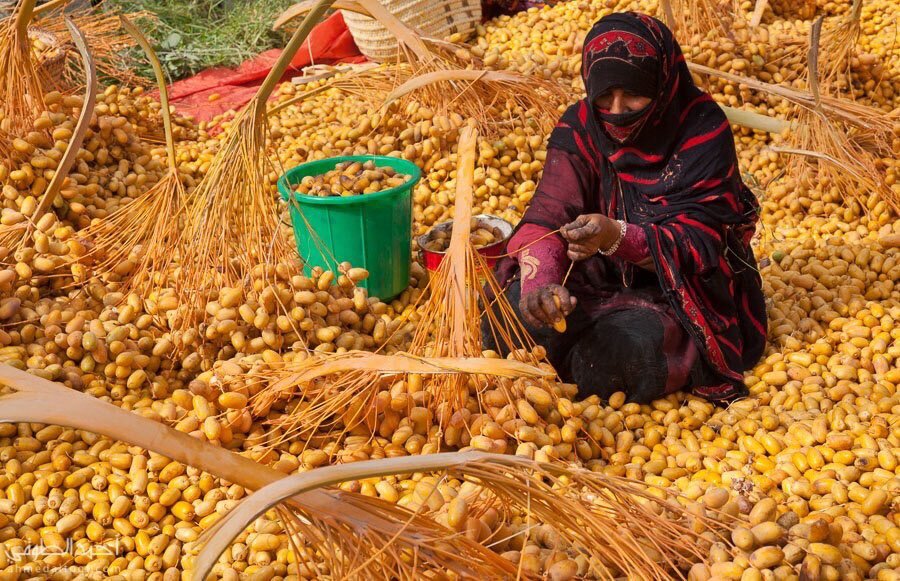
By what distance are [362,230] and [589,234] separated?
3.91 ft

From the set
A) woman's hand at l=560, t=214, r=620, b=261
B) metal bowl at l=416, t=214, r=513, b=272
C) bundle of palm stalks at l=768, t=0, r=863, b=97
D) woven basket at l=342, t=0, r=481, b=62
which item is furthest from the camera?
woven basket at l=342, t=0, r=481, b=62

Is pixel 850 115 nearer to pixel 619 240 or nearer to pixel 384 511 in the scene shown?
pixel 619 240

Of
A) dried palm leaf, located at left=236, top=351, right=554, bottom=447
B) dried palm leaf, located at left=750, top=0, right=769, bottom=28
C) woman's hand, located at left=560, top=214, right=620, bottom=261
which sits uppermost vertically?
dried palm leaf, located at left=750, top=0, right=769, bottom=28

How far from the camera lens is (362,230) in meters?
3.23

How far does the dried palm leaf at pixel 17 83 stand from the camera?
3.36m

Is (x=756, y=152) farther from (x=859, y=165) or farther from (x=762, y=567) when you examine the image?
(x=762, y=567)

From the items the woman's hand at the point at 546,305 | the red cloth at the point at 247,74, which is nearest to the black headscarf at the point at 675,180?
the woman's hand at the point at 546,305

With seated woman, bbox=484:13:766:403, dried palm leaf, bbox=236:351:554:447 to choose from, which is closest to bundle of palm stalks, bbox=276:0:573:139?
seated woman, bbox=484:13:766:403

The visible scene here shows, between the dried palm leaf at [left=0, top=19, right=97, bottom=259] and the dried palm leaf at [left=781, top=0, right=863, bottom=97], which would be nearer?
the dried palm leaf at [left=0, top=19, right=97, bottom=259]

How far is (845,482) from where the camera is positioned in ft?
6.97

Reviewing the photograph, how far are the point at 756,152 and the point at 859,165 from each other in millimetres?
653

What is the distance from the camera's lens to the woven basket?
214 inches

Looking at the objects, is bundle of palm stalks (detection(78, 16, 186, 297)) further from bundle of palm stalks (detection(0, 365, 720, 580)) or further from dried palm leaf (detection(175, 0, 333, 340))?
bundle of palm stalks (detection(0, 365, 720, 580))

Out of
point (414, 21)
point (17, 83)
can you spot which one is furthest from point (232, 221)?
point (414, 21)
